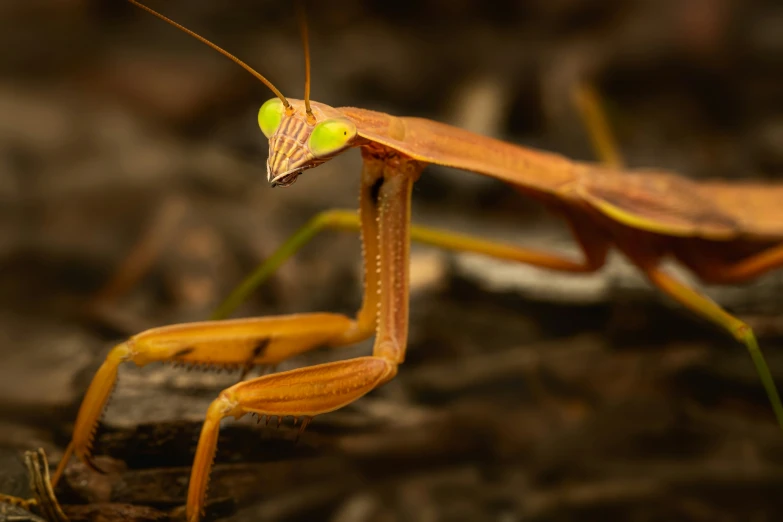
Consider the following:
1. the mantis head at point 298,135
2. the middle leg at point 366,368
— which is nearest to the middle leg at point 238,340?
the middle leg at point 366,368

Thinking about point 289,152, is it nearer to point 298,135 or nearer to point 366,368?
point 298,135

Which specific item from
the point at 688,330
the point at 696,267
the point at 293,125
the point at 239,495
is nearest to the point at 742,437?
the point at 688,330

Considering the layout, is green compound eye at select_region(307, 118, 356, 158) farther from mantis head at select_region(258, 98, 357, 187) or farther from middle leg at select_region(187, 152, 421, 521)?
middle leg at select_region(187, 152, 421, 521)

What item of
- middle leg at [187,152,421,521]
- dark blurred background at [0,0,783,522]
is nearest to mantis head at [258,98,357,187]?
middle leg at [187,152,421,521]

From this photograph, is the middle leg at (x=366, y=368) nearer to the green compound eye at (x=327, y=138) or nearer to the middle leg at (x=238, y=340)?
the middle leg at (x=238, y=340)

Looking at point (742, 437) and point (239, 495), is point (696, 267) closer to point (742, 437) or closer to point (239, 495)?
point (742, 437)

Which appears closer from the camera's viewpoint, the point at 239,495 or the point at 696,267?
the point at 239,495
